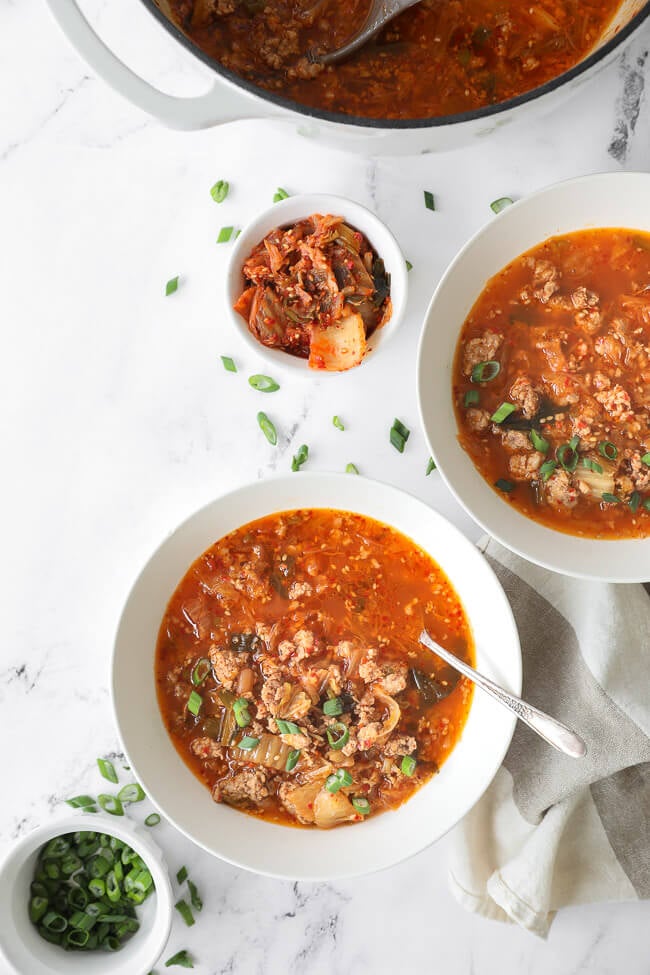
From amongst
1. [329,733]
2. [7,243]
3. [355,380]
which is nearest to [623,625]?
[329,733]

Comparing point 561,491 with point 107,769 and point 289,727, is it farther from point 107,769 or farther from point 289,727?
point 107,769

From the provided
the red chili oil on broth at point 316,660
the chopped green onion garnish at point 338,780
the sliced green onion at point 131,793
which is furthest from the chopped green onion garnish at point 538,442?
the sliced green onion at point 131,793

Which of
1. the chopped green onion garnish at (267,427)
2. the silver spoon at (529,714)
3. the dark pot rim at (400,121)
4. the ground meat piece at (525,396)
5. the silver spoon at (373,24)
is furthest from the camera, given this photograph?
the chopped green onion garnish at (267,427)

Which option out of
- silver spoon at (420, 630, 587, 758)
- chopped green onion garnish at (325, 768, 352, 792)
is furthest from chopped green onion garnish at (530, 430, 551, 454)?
chopped green onion garnish at (325, 768, 352, 792)

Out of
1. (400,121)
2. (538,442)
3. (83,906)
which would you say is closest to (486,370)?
(538,442)

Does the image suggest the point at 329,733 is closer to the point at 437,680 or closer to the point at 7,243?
the point at 437,680

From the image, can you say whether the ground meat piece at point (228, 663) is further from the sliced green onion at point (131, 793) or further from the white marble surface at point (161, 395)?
the sliced green onion at point (131, 793)

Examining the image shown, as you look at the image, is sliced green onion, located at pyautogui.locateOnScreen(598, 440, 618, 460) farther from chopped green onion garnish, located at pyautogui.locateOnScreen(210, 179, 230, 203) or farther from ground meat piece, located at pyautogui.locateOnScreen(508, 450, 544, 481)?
chopped green onion garnish, located at pyautogui.locateOnScreen(210, 179, 230, 203)

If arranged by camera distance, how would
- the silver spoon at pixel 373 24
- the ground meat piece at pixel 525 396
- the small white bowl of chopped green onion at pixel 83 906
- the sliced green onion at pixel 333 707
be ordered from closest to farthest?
1. the silver spoon at pixel 373 24
2. the ground meat piece at pixel 525 396
3. the sliced green onion at pixel 333 707
4. the small white bowl of chopped green onion at pixel 83 906
